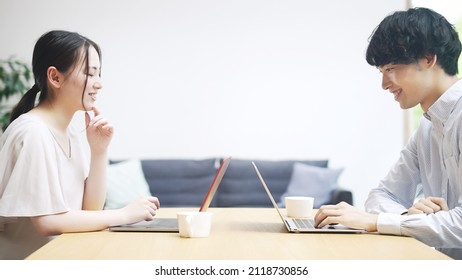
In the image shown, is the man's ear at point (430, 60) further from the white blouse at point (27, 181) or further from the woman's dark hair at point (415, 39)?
the white blouse at point (27, 181)

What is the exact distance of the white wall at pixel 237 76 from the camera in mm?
4434

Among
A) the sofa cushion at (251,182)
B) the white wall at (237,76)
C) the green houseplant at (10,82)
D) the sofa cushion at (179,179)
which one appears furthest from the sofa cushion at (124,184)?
the green houseplant at (10,82)

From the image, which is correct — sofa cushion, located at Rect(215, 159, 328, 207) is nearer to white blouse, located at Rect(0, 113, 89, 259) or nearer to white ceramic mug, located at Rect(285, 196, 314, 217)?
white ceramic mug, located at Rect(285, 196, 314, 217)

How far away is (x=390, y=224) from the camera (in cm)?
136

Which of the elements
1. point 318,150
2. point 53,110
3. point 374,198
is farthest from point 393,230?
point 318,150

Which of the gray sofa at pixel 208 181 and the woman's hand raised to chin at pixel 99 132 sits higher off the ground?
the woman's hand raised to chin at pixel 99 132

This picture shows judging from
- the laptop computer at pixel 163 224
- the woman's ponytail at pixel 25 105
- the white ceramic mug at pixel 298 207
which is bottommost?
the white ceramic mug at pixel 298 207

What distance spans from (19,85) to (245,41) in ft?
5.59

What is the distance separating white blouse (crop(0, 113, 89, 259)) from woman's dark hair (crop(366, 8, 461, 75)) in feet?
3.20

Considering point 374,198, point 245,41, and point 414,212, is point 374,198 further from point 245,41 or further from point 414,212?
point 245,41

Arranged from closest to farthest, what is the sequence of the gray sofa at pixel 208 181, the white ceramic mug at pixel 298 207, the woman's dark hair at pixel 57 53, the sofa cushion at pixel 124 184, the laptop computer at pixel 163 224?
the laptop computer at pixel 163 224, the woman's dark hair at pixel 57 53, the white ceramic mug at pixel 298 207, the sofa cushion at pixel 124 184, the gray sofa at pixel 208 181

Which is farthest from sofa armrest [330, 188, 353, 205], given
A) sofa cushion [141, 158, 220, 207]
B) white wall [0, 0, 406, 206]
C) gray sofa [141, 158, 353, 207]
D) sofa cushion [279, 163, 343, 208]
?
sofa cushion [141, 158, 220, 207]

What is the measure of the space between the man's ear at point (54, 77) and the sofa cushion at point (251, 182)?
2.56m

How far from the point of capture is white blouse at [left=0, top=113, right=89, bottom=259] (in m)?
1.40
